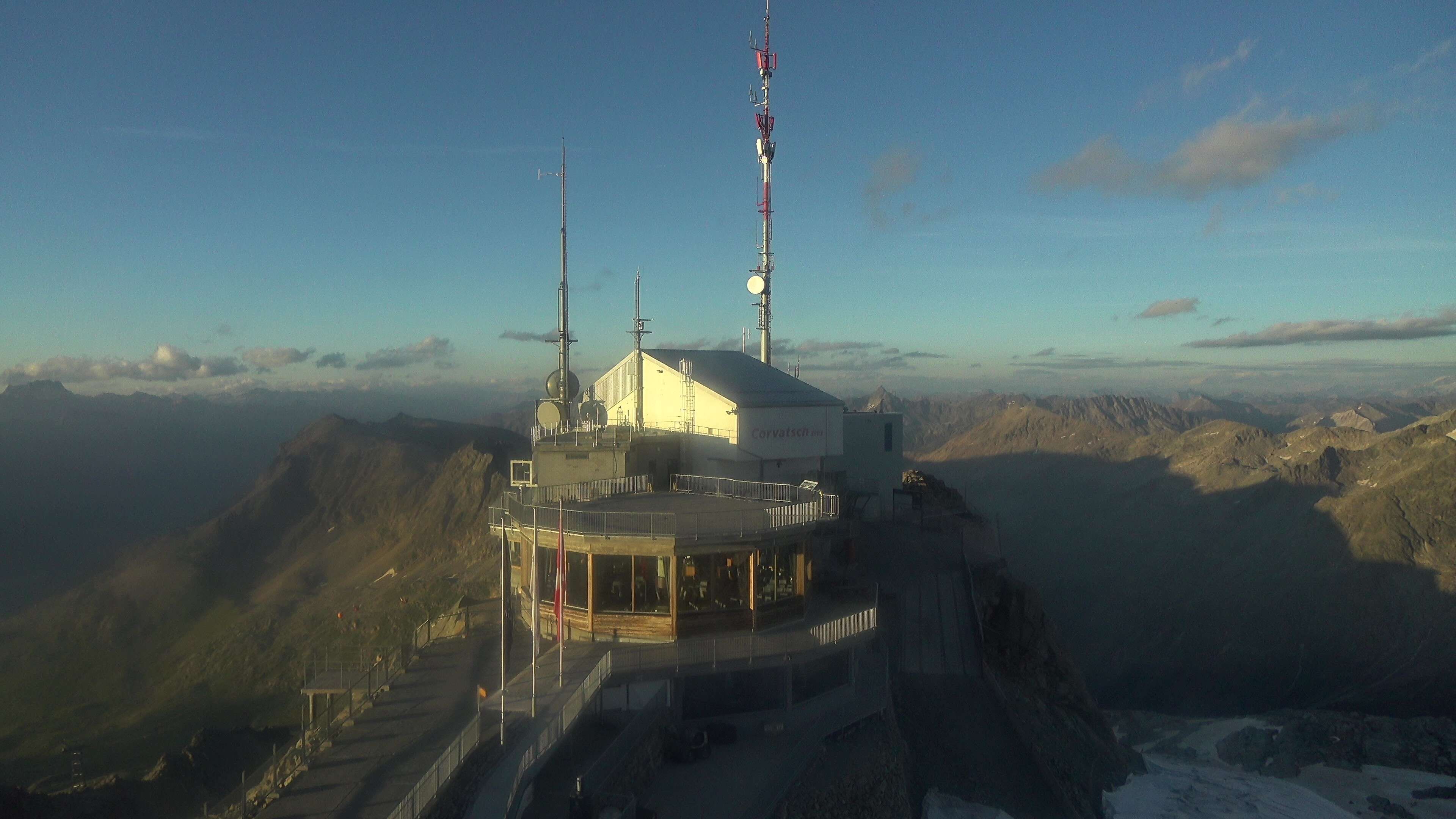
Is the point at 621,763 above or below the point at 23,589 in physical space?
above

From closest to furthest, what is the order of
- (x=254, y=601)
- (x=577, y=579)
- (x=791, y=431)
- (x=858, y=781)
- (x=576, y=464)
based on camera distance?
(x=858, y=781)
(x=577, y=579)
(x=576, y=464)
(x=791, y=431)
(x=254, y=601)

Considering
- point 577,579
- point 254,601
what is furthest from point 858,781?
point 254,601

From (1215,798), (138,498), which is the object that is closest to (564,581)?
(1215,798)

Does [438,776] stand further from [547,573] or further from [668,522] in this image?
[547,573]

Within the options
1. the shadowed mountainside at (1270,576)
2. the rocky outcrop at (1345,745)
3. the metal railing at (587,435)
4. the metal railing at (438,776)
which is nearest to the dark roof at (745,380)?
the metal railing at (587,435)

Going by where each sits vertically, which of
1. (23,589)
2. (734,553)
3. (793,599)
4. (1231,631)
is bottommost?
(1231,631)

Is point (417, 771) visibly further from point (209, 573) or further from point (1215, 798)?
point (209, 573)

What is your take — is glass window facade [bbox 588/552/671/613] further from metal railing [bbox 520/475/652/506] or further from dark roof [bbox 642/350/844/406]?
dark roof [bbox 642/350/844/406]
